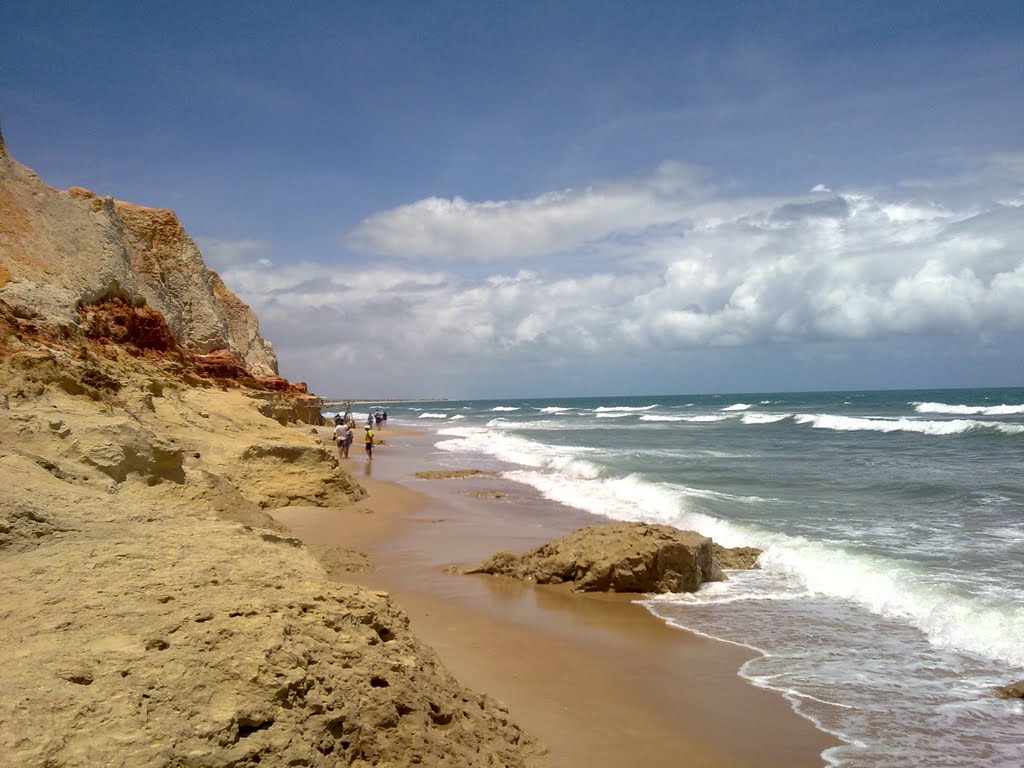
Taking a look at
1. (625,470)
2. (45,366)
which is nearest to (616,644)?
(45,366)

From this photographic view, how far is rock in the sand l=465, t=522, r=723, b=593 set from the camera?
8.88 meters

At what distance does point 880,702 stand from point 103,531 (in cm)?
551

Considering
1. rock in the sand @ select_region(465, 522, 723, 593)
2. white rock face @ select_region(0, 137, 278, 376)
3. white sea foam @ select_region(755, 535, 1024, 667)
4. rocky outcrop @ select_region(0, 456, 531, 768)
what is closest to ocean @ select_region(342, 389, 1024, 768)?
white sea foam @ select_region(755, 535, 1024, 667)

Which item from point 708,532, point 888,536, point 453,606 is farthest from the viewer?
point 708,532

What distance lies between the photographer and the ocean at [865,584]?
5449 millimetres

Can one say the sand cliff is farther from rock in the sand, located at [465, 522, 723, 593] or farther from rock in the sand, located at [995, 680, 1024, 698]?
rock in the sand, located at [995, 680, 1024, 698]

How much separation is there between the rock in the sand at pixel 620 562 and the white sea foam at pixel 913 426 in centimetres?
3183

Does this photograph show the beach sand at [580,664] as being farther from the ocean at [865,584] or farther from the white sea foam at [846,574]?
the white sea foam at [846,574]

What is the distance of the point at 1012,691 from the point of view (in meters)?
5.83

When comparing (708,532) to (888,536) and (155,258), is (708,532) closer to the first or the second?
(888,536)

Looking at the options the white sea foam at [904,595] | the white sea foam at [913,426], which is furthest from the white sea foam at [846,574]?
the white sea foam at [913,426]

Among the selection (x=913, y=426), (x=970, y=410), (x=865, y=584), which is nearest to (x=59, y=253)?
(x=865, y=584)

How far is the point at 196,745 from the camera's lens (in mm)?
2621

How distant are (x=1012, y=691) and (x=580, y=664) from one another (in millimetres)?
3350
